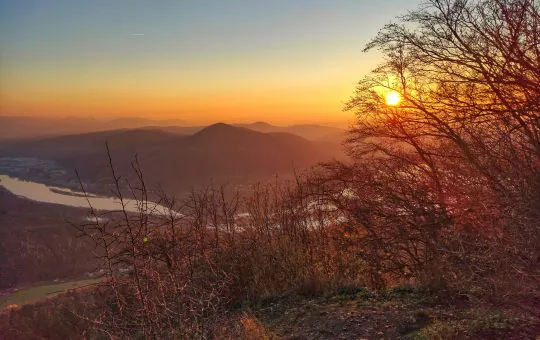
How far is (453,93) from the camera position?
33.4ft

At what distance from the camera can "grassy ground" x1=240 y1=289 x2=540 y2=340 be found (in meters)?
4.17

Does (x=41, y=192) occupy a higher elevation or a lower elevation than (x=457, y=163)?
lower

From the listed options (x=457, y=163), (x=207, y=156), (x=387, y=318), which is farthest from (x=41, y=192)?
(x=387, y=318)

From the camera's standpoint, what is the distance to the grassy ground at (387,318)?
417 centimetres

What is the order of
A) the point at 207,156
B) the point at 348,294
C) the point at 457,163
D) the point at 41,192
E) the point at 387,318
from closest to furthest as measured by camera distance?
the point at 387,318 < the point at 348,294 < the point at 457,163 < the point at 207,156 < the point at 41,192

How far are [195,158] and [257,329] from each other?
102 meters

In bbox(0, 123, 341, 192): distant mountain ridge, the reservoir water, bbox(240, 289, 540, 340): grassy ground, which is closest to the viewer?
bbox(240, 289, 540, 340): grassy ground

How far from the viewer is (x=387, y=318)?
500 centimetres

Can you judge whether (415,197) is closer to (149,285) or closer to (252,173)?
(149,285)

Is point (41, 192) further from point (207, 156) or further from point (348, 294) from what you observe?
point (348, 294)

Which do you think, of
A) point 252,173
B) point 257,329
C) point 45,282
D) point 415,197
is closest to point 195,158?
point 252,173

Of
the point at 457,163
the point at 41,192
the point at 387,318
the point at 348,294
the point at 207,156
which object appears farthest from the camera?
the point at 41,192

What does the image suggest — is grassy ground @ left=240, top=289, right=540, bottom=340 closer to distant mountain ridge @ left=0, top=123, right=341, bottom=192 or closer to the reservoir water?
distant mountain ridge @ left=0, top=123, right=341, bottom=192

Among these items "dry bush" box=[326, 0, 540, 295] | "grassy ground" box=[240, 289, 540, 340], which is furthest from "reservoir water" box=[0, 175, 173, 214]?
"grassy ground" box=[240, 289, 540, 340]
